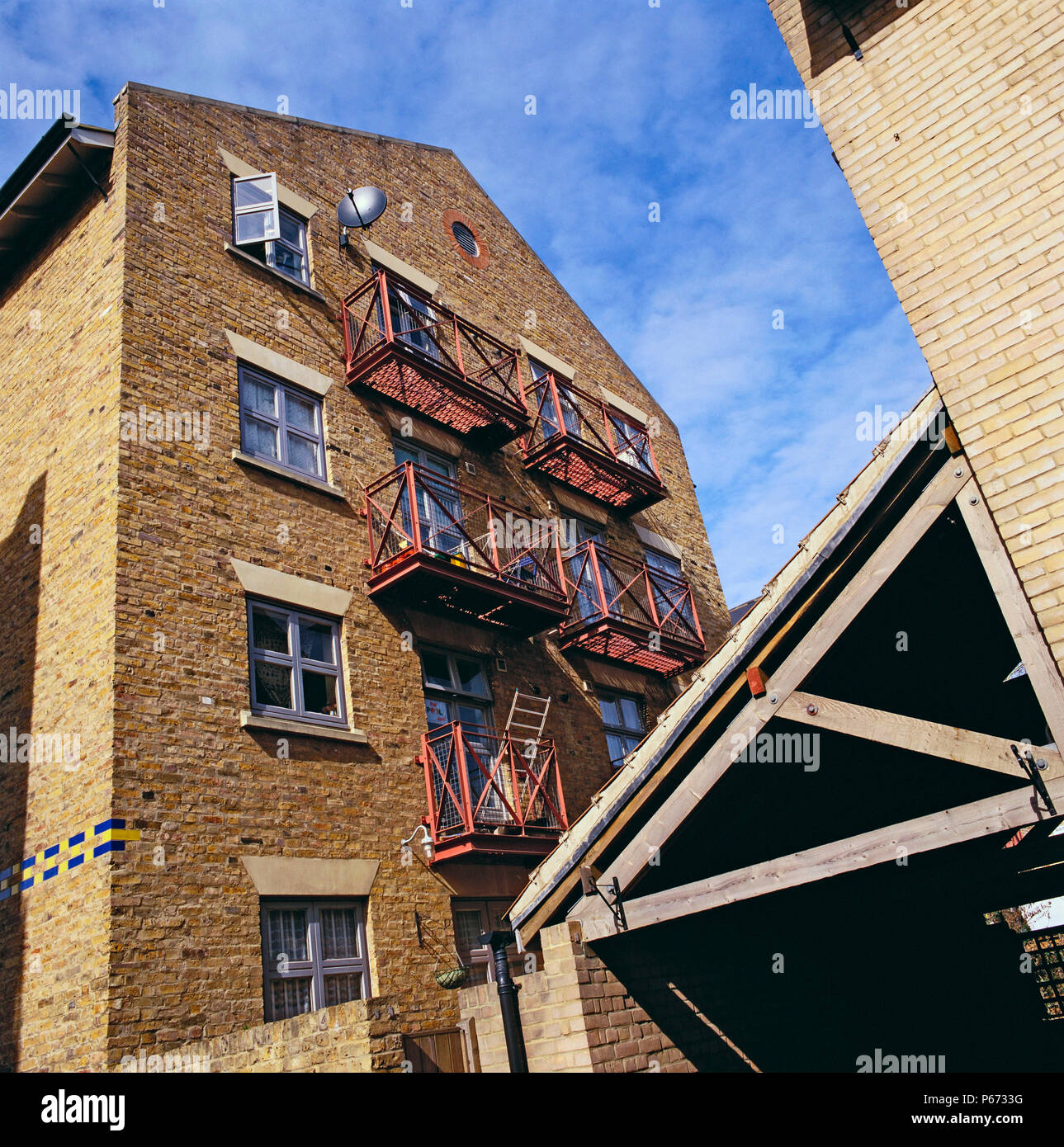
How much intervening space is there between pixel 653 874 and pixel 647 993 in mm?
1076

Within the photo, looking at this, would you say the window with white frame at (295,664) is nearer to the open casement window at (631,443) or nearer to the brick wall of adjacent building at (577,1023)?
the brick wall of adjacent building at (577,1023)

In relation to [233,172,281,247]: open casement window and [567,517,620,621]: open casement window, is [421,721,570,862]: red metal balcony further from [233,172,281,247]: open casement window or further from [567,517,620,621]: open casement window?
[233,172,281,247]: open casement window

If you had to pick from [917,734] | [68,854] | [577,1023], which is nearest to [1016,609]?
[917,734]

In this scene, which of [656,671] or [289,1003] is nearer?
[289,1003]

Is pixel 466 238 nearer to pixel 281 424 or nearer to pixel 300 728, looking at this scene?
pixel 281 424

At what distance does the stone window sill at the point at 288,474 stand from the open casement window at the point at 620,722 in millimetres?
5833

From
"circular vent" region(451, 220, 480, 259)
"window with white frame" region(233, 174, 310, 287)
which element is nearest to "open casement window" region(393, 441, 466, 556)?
"window with white frame" region(233, 174, 310, 287)

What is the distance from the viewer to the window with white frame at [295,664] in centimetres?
1023

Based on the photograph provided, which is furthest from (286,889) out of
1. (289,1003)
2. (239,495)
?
(239,495)

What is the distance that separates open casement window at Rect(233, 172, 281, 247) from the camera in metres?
12.8

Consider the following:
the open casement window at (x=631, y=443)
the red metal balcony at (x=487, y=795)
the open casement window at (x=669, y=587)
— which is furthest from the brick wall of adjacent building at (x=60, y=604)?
the open casement window at (x=669, y=587)

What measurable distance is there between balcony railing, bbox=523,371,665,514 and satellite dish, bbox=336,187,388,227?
399cm

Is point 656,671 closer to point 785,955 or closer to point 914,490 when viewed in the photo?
point 785,955
